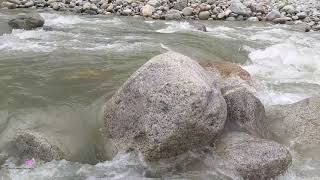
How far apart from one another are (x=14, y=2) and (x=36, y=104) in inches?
451

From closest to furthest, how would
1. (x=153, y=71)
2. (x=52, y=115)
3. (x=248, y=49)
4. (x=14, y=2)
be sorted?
(x=153, y=71) < (x=52, y=115) < (x=248, y=49) < (x=14, y=2)

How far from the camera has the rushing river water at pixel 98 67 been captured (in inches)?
251

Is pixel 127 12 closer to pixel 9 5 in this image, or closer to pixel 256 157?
pixel 9 5

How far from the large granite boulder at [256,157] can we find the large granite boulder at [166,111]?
0.29 m

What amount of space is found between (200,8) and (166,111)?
1144cm

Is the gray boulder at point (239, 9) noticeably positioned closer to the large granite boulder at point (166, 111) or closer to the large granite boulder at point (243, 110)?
the large granite boulder at point (243, 110)

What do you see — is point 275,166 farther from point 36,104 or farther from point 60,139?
point 36,104

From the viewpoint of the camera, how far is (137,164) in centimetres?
606

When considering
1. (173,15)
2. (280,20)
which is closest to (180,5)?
(173,15)

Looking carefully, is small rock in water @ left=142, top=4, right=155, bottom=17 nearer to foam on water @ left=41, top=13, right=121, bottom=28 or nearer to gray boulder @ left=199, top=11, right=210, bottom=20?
foam on water @ left=41, top=13, right=121, bottom=28

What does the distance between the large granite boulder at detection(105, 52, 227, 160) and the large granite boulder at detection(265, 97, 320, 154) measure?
1.23 m

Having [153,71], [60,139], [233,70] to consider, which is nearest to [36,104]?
[60,139]

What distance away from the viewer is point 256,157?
234 inches

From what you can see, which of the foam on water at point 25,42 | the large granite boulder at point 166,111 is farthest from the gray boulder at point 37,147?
the foam on water at point 25,42
